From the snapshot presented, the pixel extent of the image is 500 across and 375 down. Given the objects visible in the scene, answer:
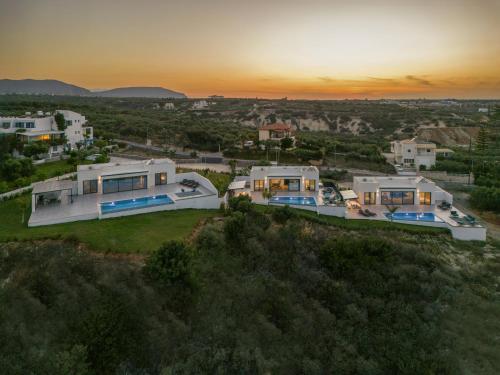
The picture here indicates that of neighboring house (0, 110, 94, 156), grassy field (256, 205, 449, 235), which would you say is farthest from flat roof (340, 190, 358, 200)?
neighboring house (0, 110, 94, 156)

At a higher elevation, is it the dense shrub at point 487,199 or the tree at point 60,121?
the tree at point 60,121

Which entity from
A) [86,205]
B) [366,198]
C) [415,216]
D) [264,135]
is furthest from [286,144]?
[86,205]

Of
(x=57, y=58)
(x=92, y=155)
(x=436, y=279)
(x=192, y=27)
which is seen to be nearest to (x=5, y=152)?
(x=92, y=155)

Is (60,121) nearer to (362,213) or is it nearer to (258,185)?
(258,185)

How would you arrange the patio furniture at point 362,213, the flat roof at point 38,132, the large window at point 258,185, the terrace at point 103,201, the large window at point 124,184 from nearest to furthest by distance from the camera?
the terrace at point 103,201 → the patio furniture at point 362,213 → the large window at point 124,184 → the large window at point 258,185 → the flat roof at point 38,132

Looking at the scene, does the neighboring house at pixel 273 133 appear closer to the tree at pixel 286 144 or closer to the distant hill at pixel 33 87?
the tree at pixel 286 144

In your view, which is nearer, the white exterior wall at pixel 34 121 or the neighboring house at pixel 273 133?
the white exterior wall at pixel 34 121

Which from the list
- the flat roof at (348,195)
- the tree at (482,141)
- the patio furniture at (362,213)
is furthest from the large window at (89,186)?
the tree at (482,141)

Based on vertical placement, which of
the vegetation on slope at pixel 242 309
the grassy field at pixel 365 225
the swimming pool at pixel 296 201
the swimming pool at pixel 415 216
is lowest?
the vegetation on slope at pixel 242 309

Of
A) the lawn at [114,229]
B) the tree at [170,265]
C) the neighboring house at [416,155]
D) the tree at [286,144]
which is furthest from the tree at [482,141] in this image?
the tree at [170,265]

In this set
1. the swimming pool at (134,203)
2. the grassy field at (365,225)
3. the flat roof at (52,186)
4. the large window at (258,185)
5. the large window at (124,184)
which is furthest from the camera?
the large window at (258,185)
